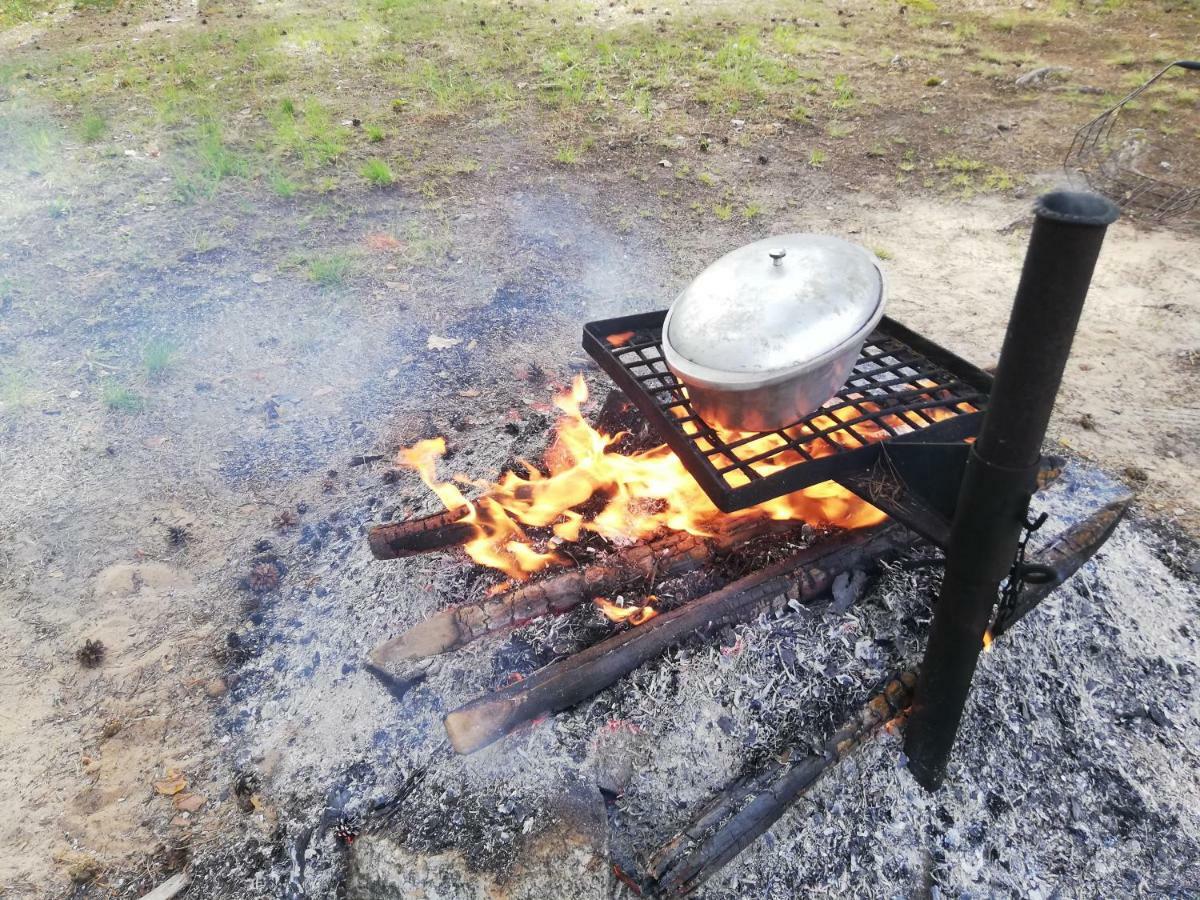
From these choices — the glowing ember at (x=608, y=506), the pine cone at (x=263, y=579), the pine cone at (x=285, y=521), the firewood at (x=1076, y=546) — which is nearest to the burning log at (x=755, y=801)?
the firewood at (x=1076, y=546)

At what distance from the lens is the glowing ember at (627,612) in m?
2.89

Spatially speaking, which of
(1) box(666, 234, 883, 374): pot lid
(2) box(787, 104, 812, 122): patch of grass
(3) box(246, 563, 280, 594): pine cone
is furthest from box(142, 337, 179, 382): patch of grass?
(2) box(787, 104, 812, 122): patch of grass

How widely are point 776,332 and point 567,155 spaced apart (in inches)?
262

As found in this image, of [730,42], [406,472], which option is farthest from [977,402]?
[730,42]

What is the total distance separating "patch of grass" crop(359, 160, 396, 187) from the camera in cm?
752

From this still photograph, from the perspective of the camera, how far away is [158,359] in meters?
5.05

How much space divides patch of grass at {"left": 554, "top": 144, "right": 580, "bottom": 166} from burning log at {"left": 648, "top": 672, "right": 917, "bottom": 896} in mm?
7041

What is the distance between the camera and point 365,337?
17.7 ft

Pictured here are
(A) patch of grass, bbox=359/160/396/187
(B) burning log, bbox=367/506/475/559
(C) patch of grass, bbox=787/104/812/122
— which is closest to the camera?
(B) burning log, bbox=367/506/475/559

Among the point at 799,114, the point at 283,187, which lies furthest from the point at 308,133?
the point at 799,114

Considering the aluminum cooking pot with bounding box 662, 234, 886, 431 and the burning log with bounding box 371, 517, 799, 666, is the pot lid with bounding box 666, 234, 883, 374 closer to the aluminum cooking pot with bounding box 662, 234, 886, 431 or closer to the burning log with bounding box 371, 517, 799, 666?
the aluminum cooking pot with bounding box 662, 234, 886, 431

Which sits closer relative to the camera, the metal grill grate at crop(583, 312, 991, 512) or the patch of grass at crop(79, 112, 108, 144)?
the metal grill grate at crop(583, 312, 991, 512)

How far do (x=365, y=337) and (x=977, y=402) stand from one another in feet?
14.0

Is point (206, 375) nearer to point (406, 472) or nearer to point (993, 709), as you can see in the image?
point (406, 472)
